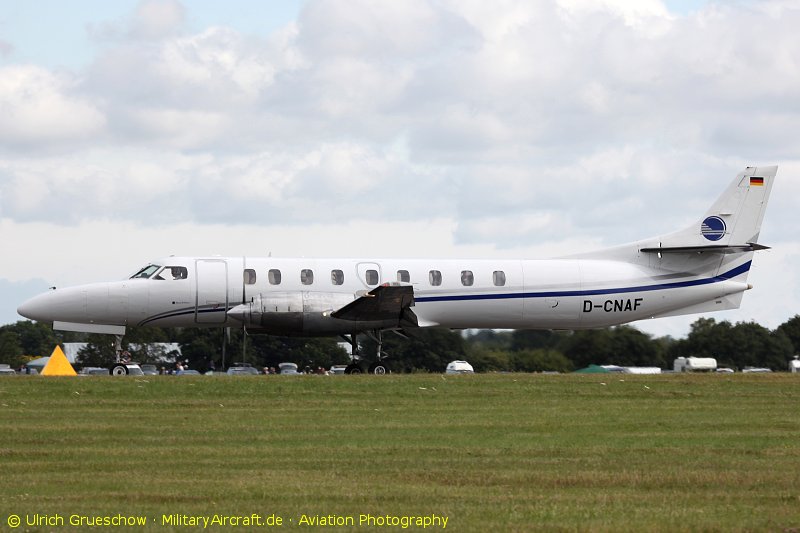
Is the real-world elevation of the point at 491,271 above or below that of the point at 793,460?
above

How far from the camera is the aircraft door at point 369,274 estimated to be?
31.2 meters

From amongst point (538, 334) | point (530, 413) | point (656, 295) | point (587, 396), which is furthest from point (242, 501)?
point (538, 334)

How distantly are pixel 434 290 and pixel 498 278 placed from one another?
1.92m

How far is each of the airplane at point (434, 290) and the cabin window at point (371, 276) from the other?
3cm

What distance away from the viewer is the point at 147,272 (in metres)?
31.1

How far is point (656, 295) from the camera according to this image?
33.7 meters

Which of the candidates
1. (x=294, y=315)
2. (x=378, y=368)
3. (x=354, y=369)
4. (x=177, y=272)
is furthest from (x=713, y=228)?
(x=177, y=272)

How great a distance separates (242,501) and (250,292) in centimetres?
1725

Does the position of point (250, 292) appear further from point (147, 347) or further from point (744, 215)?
point (147, 347)

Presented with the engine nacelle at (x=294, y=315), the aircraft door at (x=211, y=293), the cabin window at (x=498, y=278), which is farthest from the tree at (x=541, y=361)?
the aircraft door at (x=211, y=293)

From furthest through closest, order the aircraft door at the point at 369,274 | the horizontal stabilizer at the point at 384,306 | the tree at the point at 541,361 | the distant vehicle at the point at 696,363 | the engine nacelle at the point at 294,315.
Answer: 1. the distant vehicle at the point at 696,363
2. the tree at the point at 541,361
3. the aircraft door at the point at 369,274
4. the engine nacelle at the point at 294,315
5. the horizontal stabilizer at the point at 384,306

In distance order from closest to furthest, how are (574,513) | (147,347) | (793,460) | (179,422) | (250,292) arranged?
(574,513) < (793,460) < (179,422) < (250,292) < (147,347)

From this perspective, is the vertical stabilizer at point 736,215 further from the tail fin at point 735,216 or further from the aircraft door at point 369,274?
the aircraft door at point 369,274

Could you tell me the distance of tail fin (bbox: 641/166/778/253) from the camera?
34.0 metres
